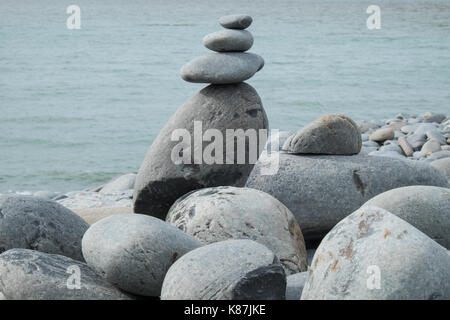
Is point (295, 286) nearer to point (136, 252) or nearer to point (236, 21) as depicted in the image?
point (136, 252)

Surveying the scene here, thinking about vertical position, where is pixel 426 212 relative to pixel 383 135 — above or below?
above

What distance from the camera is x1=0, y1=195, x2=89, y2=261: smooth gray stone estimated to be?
13.2 ft

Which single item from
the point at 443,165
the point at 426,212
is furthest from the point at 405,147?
the point at 426,212

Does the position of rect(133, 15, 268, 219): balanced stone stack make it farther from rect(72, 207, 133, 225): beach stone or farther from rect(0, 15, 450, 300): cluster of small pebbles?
rect(72, 207, 133, 225): beach stone

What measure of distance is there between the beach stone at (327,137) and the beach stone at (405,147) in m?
3.42

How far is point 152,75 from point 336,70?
512 cm

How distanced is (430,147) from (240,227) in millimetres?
4909

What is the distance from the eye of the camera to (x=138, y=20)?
3441cm

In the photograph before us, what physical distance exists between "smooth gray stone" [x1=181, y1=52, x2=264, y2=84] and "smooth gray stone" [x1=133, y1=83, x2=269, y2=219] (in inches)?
6.2

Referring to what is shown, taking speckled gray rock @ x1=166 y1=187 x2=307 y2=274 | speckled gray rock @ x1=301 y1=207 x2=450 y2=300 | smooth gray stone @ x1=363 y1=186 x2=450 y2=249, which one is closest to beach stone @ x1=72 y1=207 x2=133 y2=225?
speckled gray rock @ x1=166 y1=187 x2=307 y2=274

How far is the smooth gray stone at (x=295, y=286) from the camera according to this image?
3354 mm

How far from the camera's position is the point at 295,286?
342 cm

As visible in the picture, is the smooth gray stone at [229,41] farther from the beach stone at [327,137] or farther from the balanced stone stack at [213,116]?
the beach stone at [327,137]
